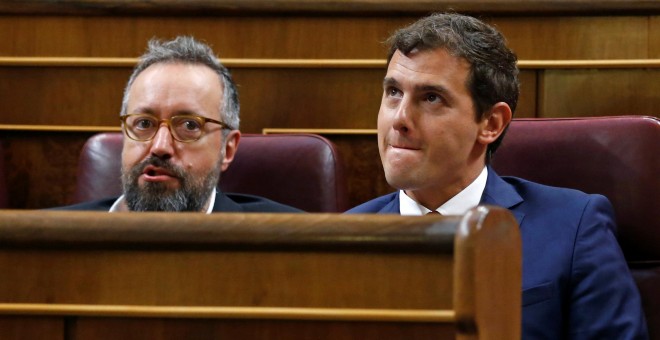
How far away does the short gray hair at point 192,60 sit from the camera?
2.92 ft

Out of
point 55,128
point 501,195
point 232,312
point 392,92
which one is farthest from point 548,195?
point 55,128

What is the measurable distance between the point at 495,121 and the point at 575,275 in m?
0.14

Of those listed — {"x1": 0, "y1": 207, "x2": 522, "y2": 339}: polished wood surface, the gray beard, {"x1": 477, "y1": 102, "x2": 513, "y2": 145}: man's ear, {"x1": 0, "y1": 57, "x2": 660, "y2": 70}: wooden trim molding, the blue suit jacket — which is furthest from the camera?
{"x1": 0, "y1": 57, "x2": 660, "y2": 70}: wooden trim molding

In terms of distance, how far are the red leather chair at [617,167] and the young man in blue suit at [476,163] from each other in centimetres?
4

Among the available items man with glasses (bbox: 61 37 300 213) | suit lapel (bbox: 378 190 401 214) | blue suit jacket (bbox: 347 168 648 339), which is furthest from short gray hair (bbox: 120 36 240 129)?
blue suit jacket (bbox: 347 168 648 339)

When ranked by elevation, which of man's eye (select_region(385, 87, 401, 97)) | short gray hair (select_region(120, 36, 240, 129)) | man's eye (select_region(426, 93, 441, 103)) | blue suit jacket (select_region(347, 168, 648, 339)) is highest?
short gray hair (select_region(120, 36, 240, 129))

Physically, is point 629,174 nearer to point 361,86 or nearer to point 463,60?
point 463,60

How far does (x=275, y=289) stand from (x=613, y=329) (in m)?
0.30

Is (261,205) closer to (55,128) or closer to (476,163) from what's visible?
(476,163)

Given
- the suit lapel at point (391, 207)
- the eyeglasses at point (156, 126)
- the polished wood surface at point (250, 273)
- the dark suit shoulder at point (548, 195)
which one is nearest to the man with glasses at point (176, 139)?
the eyeglasses at point (156, 126)

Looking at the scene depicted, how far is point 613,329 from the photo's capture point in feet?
1.97

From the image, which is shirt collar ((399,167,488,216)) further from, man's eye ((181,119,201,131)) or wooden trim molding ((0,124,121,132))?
wooden trim molding ((0,124,121,132))

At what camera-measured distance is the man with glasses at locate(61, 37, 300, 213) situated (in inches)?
32.9

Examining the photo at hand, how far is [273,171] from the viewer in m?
0.85
